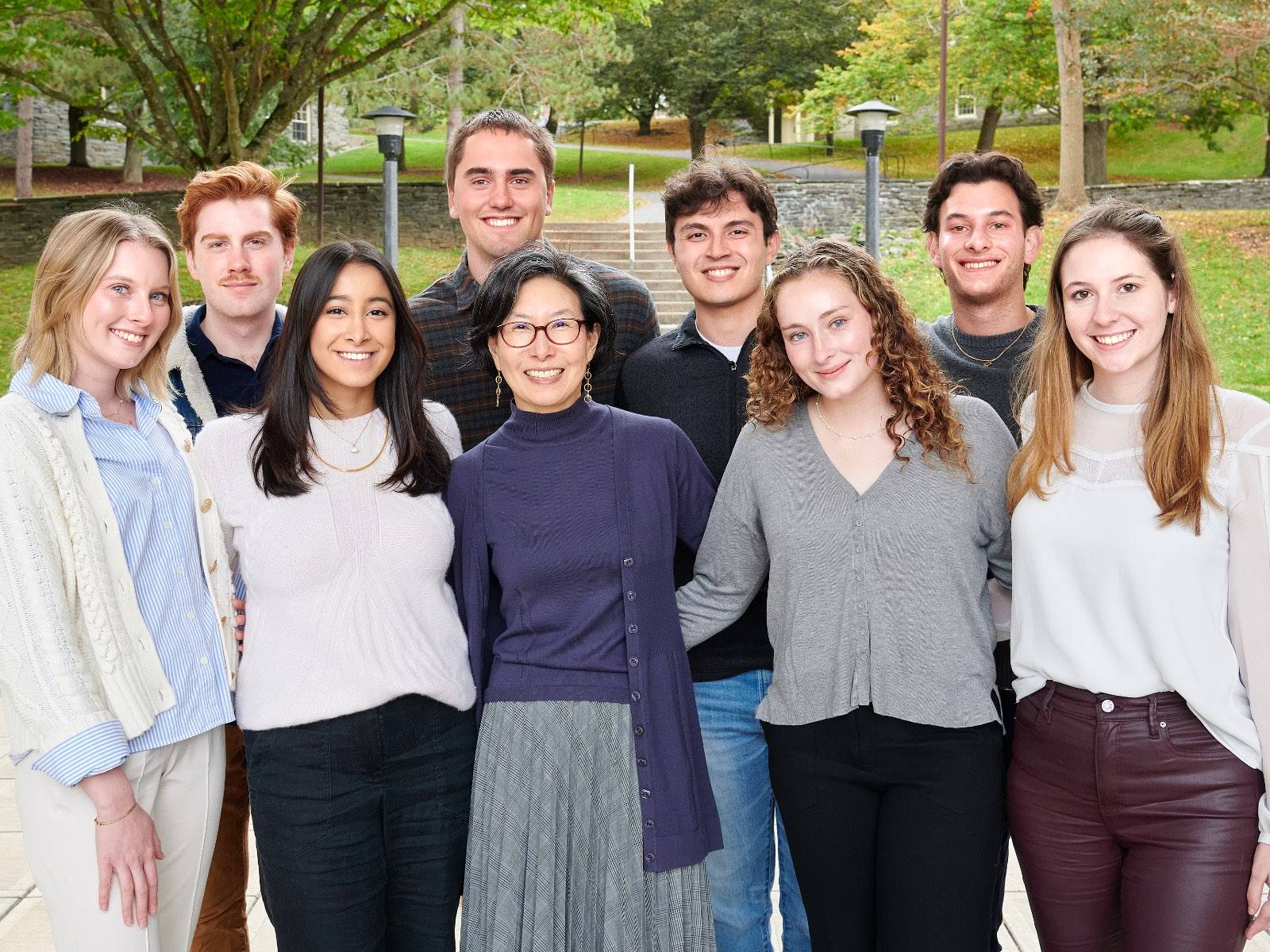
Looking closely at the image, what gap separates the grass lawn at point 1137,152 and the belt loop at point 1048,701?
991 inches

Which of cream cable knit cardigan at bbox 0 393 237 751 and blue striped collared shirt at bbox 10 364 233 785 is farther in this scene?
blue striped collared shirt at bbox 10 364 233 785

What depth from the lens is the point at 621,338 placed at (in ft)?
11.6

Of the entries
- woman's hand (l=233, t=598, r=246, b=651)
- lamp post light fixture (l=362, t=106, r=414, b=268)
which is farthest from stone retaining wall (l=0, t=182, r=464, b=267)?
woman's hand (l=233, t=598, r=246, b=651)

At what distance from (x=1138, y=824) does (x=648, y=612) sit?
1079 millimetres

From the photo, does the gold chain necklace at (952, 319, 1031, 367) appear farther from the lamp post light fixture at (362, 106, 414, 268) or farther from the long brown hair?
the lamp post light fixture at (362, 106, 414, 268)

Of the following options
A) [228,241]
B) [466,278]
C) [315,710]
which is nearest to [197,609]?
[315,710]

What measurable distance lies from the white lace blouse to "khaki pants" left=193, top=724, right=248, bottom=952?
217cm

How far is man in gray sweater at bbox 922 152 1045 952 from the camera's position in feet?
11.0

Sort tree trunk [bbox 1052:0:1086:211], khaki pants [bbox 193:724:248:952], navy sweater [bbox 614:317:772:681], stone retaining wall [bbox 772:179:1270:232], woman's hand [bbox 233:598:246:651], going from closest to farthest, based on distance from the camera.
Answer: woman's hand [bbox 233:598:246:651] → navy sweater [bbox 614:317:772:681] → khaki pants [bbox 193:724:248:952] → tree trunk [bbox 1052:0:1086:211] → stone retaining wall [bbox 772:179:1270:232]

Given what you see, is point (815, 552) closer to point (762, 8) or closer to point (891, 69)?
point (891, 69)

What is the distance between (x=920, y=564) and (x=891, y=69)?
26.1 meters

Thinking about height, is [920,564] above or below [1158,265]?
below

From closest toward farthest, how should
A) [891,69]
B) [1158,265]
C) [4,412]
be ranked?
[4,412] < [1158,265] < [891,69]

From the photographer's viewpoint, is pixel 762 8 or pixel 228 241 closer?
pixel 228 241
